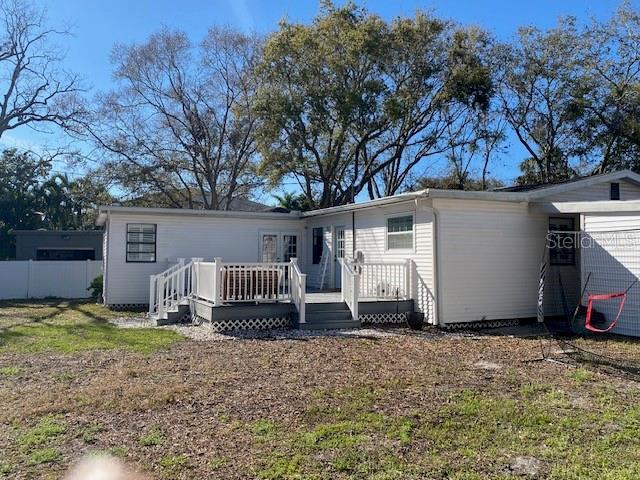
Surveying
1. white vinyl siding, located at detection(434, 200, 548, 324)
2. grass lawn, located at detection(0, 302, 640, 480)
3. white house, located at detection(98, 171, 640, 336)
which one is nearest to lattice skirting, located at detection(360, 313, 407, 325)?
white house, located at detection(98, 171, 640, 336)

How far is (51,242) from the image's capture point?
22188mm

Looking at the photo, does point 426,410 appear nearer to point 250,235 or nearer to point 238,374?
point 238,374

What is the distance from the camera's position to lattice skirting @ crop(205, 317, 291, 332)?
9906mm

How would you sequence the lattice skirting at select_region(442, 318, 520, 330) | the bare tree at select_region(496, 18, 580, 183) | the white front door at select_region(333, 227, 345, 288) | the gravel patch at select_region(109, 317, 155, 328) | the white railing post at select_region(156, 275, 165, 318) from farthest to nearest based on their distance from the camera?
the bare tree at select_region(496, 18, 580, 183) → the white front door at select_region(333, 227, 345, 288) → the white railing post at select_region(156, 275, 165, 318) → the gravel patch at select_region(109, 317, 155, 328) → the lattice skirting at select_region(442, 318, 520, 330)

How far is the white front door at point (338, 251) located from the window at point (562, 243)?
529cm

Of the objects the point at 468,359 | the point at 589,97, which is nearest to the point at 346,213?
the point at 468,359

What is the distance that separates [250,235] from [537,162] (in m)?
14.3

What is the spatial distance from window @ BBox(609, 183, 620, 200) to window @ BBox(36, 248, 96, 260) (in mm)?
19819

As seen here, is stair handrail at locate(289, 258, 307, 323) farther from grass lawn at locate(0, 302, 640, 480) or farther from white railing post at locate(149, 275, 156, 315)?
white railing post at locate(149, 275, 156, 315)

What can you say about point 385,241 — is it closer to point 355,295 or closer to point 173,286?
point 355,295

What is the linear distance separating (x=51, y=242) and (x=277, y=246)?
11.9 metres

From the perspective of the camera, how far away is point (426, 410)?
4.91 metres

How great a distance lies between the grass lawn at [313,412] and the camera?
12.0 feet

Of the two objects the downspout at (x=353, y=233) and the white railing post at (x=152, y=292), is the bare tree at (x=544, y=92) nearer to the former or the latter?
the downspout at (x=353, y=233)
